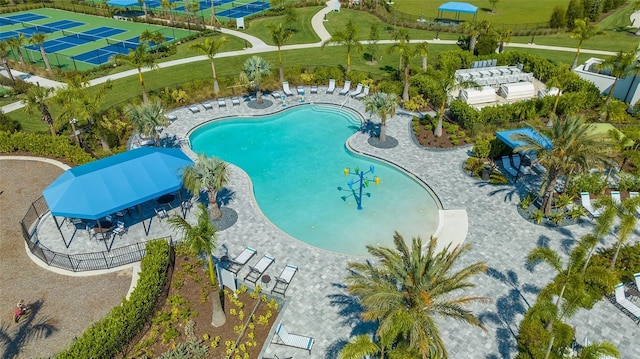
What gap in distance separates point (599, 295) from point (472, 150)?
47.0 feet

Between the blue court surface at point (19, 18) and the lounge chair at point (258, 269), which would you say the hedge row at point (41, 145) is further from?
the blue court surface at point (19, 18)

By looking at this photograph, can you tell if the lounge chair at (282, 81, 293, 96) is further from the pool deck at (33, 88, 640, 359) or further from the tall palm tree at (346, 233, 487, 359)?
the tall palm tree at (346, 233, 487, 359)

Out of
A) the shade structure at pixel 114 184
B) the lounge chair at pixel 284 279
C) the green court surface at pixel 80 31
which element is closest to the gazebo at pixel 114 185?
the shade structure at pixel 114 184

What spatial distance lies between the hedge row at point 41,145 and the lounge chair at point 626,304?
3440 cm

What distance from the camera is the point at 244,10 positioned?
246ft

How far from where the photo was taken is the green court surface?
52322 millimetres

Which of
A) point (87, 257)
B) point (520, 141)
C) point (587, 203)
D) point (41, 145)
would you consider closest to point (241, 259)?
point (87, 257)

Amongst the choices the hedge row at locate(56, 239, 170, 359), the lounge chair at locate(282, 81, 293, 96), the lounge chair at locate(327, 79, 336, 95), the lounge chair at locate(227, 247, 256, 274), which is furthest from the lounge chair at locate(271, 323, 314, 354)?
the lounge chair at locate(327, 79, 336, 95)

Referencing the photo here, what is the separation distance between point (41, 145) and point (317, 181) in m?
21.5

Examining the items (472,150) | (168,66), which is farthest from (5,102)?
(472,150)

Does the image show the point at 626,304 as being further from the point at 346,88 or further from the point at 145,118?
the point at 145,118

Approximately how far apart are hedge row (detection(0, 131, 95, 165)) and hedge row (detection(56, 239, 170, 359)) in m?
14.6

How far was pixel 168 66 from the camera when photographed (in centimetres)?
4809

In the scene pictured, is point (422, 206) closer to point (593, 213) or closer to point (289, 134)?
point (593, 213)
